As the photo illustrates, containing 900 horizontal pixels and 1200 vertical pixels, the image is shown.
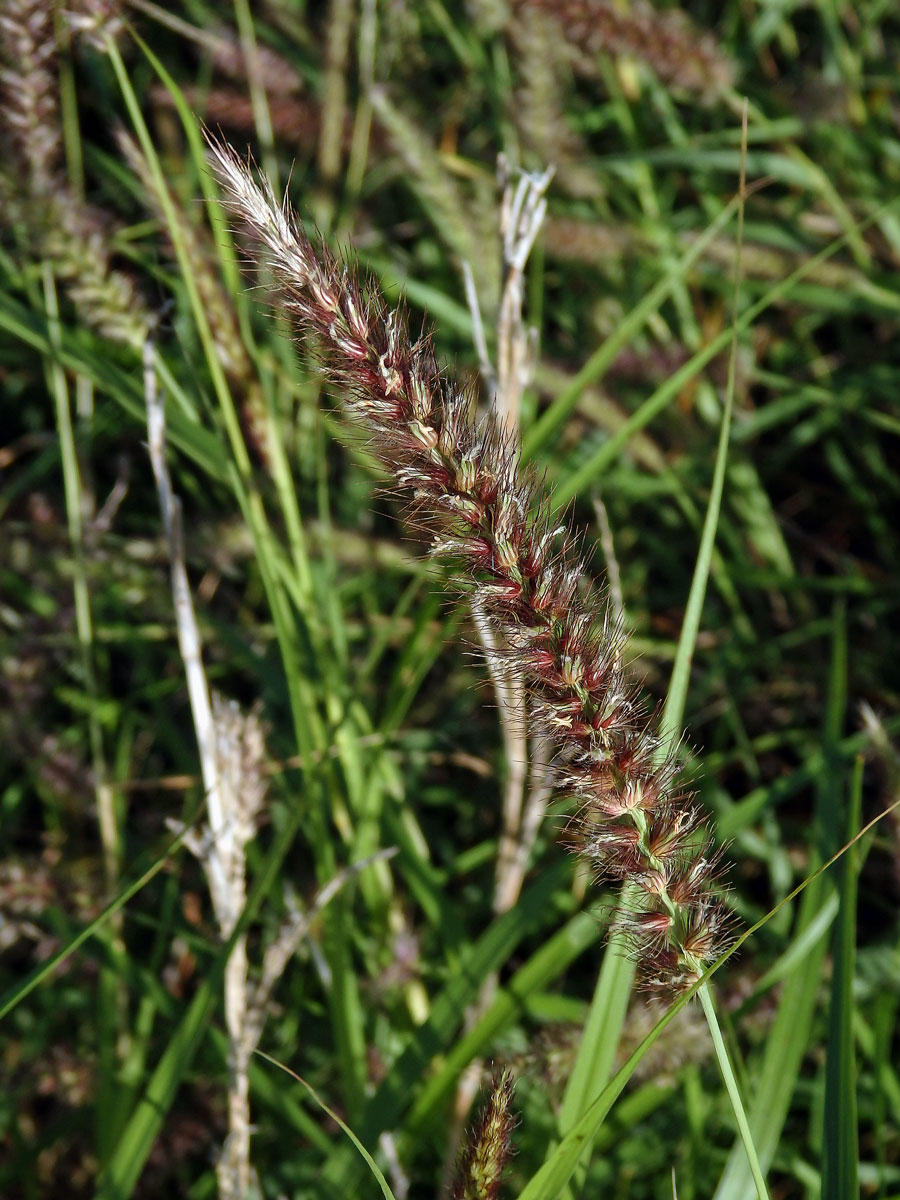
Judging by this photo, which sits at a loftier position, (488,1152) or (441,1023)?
(488,1152)

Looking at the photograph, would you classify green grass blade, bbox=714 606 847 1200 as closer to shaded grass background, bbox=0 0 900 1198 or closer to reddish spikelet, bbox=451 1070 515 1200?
shaded grass background, bbox=0 0 900 1198

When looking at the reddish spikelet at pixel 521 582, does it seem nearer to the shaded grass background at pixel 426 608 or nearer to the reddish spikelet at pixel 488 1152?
the reddish spikelet at pixel 488 1152

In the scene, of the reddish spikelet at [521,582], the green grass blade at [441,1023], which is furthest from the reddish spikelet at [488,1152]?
the green grass blade at [441,1023]

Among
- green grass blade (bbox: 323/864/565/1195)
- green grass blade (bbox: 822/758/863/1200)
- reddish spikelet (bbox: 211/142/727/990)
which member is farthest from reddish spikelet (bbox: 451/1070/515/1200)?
green grass blade (bbox: 323/864/565/1195)

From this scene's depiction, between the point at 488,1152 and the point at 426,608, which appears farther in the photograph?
the point at 426,608

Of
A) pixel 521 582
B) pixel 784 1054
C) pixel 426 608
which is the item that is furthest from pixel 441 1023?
pixel 521 582

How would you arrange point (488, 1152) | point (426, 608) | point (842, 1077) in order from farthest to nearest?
1. point (426, 608)
2. point (842, 1077)
3. point (488, 1152)

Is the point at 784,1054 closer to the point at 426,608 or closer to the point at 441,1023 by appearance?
the point at 441,1023
